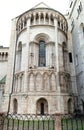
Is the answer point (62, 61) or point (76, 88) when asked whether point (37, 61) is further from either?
point (76, 88)

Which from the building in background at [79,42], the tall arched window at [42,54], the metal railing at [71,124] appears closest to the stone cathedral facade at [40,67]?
the tall arched window at [42,54]

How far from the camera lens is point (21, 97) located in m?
18.0

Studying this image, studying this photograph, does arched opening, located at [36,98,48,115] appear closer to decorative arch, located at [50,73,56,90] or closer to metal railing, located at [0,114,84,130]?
decorative arch, located at [50,73,56,90]

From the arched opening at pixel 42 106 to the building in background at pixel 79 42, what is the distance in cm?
492

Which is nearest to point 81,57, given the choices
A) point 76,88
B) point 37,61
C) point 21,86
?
point 76,88

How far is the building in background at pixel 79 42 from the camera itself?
20.4 m

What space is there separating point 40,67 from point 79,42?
676cm

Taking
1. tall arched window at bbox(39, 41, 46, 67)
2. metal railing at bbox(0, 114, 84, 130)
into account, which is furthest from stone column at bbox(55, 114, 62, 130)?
tall arched window at bbox(39, 41, 46, 67)

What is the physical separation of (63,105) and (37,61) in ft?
20.3

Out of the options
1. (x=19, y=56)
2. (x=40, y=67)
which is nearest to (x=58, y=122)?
(x=40, y=67)

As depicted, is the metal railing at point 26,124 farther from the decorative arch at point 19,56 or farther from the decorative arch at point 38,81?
the decorative arch at point 19,56

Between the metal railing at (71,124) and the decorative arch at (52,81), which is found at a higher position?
the decorative arch at (52,81)

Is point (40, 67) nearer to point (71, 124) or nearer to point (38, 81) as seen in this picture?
point (38, 81)

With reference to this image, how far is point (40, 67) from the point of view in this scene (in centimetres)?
1944
